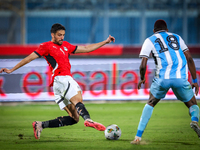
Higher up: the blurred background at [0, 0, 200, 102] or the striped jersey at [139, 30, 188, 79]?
the blurred background at [0, 0, 200, 102]

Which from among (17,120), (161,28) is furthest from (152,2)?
(161,28)

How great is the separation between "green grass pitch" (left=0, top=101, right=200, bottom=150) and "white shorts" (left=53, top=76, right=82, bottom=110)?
0.65m

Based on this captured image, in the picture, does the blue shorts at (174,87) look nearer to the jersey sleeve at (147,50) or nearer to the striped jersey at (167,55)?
the striped jersey at (167,55)

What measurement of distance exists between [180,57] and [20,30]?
17.6m

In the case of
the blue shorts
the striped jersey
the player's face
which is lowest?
the blue shorts

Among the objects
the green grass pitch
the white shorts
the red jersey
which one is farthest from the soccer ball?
the red jersey

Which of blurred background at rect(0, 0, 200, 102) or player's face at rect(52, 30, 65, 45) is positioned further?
blurred background at rect(0, 0, 200, 102)

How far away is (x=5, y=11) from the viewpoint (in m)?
22.3

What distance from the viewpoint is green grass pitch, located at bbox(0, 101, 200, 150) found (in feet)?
14.4

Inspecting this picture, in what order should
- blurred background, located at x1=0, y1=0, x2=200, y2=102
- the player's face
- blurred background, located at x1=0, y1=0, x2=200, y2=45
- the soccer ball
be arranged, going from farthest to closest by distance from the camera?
1. blurred background, located at x1=0, y1=0, x2=200, y2=45
2. blurred background, located at x1=0, y1=0, x2=200, y2=102
3. the soccer ball
4. the player's face

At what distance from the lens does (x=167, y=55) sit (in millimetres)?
4125

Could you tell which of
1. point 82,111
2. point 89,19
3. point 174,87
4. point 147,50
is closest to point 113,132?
point 82,111

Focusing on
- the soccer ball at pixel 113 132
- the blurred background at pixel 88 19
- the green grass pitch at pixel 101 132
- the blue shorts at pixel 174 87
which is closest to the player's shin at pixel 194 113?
the blue shorts at pixel 174 87

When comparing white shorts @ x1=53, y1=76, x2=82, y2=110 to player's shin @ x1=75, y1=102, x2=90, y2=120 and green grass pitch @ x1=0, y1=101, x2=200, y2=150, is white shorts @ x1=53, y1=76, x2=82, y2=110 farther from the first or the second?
green grass pitch @ x1=0, y1=101, x2=200, y2=150
